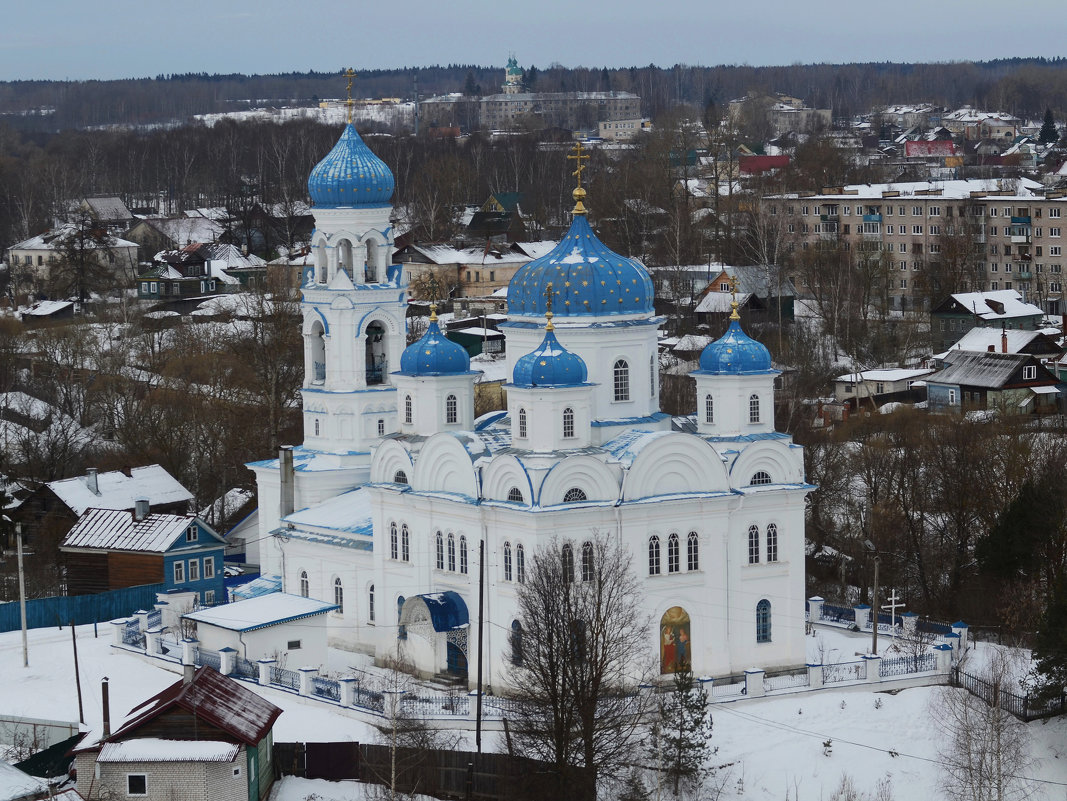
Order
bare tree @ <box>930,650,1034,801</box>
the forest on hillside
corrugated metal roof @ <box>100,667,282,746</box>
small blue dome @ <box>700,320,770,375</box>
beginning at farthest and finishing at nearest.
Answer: the forest on hillside
small blue dome @ <box>700,320,770,375</box>
bare tree @ <box>930,650,1034,801</box>
corrugated metal roof @ <box>100,667,282,746</box>

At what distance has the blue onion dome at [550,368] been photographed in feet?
88.2

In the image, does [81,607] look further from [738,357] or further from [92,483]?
[738,357]

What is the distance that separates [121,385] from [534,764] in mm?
23725

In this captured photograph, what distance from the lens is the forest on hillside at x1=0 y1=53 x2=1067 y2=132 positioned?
499ft

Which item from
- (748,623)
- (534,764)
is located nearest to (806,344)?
(748,623)

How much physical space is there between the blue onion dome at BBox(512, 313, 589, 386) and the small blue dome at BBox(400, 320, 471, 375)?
204cm

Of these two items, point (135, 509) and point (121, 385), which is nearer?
point (135, 509)

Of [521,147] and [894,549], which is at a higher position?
[521,147]

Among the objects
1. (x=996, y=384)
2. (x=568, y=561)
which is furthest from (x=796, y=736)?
(x=996, y=384)

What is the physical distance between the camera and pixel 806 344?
52219mm

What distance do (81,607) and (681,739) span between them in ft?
38.7

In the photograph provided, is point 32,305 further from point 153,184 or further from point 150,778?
point 150,778

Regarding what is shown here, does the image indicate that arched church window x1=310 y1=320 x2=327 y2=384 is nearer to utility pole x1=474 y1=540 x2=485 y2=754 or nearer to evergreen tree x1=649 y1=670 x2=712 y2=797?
utility pole x1=474 y1=540 x2=485 y2=754

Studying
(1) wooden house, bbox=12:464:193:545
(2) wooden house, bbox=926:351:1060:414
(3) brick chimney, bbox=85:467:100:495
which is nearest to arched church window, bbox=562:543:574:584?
(1) wooden house, bbox=12:464:193:545
